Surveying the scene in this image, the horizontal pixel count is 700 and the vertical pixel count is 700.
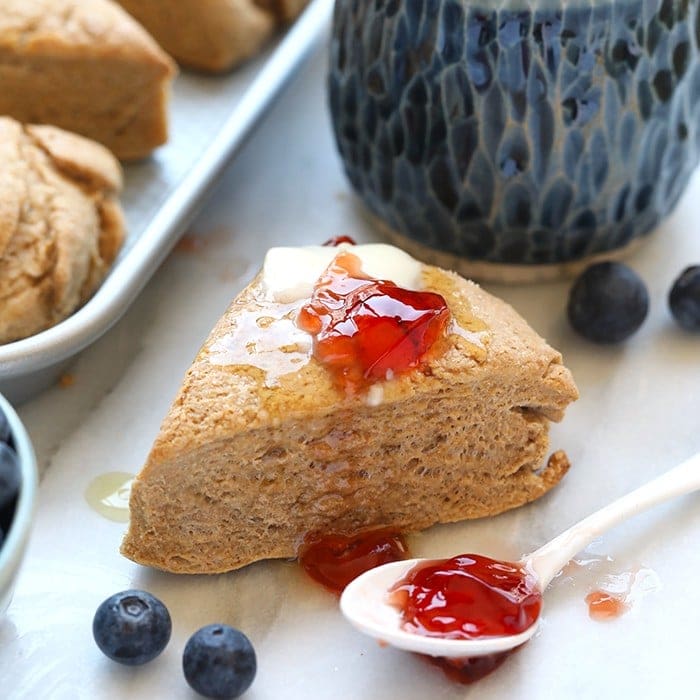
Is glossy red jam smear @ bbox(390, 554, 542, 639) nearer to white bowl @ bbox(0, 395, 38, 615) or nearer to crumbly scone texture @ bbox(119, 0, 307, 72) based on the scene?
white bowl @ bbox(0, 395, 38, 615)

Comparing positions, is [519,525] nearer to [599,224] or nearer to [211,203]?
[599,224]

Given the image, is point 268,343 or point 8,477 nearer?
point 8,477

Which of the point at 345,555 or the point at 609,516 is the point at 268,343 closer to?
the point at 345,555

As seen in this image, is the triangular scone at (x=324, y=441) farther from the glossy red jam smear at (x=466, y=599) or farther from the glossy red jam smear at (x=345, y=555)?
the glossy red jam smear at (x=466, y=599)

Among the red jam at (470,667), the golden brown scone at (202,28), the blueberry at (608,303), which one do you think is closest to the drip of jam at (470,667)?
the red jam at (470,667)

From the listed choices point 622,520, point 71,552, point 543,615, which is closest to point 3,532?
point 71,552

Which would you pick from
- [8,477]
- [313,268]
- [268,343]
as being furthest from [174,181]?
[8,477]

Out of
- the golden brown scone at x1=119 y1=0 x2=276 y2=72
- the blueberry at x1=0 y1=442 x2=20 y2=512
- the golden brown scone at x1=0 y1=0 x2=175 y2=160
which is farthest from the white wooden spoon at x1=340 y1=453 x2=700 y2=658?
the golden brown scone at x1=119 y1=0 x2=276 y2=72
